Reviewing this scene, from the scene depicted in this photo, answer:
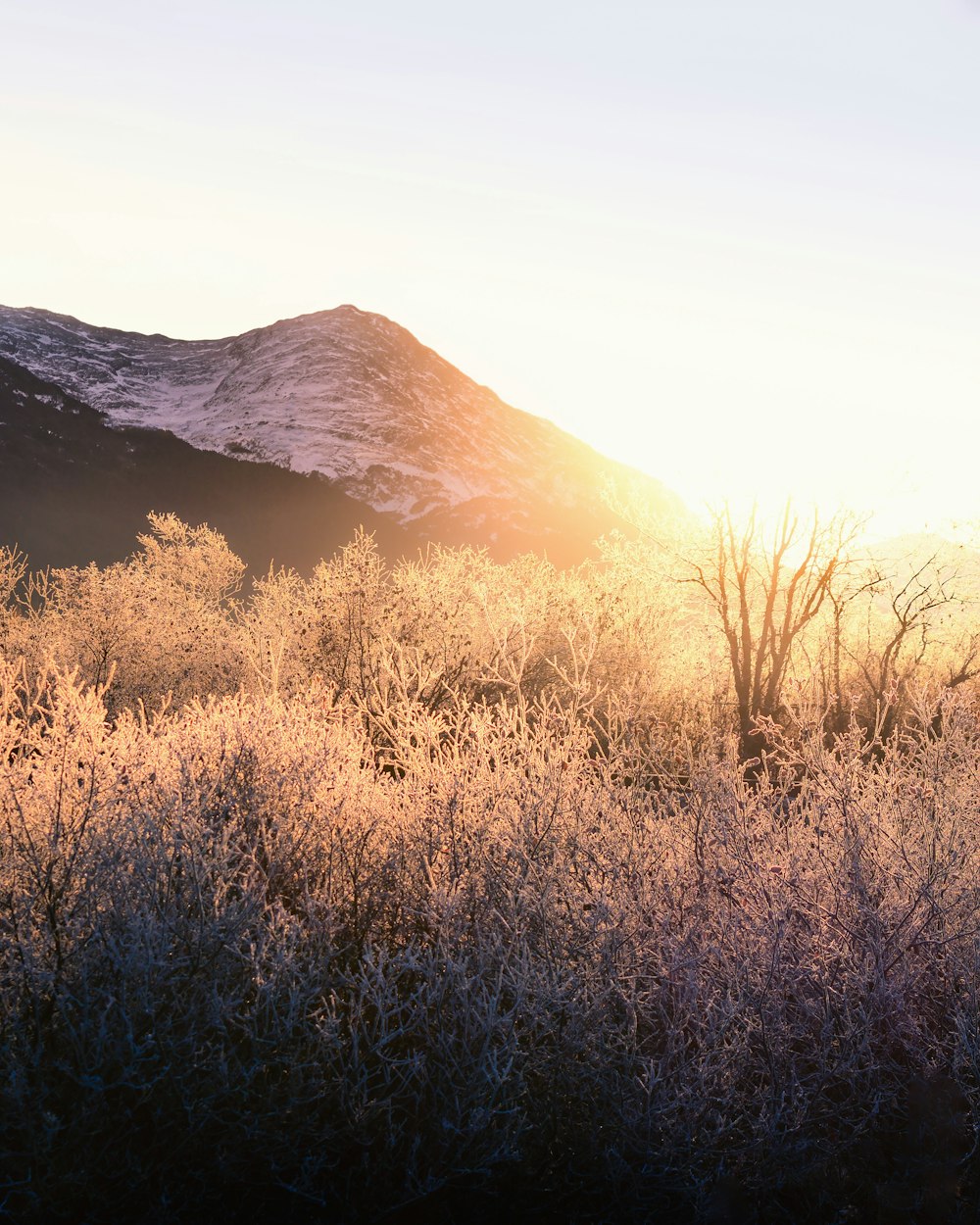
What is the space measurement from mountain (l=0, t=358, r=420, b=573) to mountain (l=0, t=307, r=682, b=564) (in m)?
4.82

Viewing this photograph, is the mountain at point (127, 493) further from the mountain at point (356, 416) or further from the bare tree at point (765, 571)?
the bare tree at point (765, 571)

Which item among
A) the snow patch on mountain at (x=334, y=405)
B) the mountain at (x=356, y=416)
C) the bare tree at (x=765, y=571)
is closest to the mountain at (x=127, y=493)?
the mountain at (x=356, y=416)

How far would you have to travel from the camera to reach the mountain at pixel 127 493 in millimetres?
98000

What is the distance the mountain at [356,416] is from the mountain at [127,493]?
4.82 m

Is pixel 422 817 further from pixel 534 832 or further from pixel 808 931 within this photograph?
pixel 808 931

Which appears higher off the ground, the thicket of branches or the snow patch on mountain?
the snow patch on mountain

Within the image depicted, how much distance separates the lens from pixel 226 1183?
Result: 382cm

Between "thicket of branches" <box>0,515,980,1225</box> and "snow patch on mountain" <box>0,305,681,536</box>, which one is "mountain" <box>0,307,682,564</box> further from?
"thicket of branches" <box>0,515,980,1225</box>

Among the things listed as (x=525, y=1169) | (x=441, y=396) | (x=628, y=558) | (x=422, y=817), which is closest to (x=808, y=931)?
(x=525, y=1169)

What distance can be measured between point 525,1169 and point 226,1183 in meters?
1.32

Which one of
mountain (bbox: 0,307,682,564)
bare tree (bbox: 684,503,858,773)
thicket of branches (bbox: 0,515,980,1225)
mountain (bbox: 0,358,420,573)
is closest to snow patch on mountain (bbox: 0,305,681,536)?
mountain (bbox: 0,307,682,564)

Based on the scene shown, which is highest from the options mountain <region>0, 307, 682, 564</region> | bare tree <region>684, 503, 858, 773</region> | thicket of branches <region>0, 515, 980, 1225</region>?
mountain <region>0, 307, 682, 564</region>

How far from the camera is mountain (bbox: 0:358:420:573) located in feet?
322

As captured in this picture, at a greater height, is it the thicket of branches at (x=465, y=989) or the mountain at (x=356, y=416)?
the mountain at (x=356, y=416)
